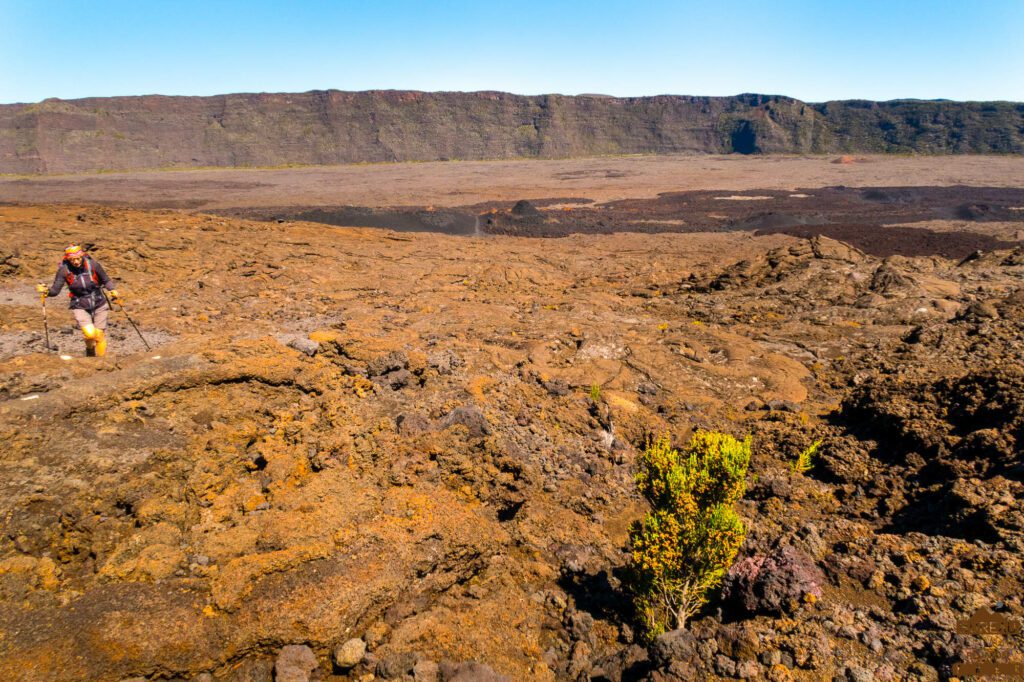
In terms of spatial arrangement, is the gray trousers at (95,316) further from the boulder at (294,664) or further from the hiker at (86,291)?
the boulder at (294,664)

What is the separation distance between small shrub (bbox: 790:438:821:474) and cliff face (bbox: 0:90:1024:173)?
7593cm

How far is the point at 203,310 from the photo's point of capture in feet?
34.5

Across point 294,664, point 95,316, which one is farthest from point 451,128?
point 294,664

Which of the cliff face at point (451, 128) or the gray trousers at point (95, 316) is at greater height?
the cliff face at point (451, 128)

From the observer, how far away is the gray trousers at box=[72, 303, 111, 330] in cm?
691

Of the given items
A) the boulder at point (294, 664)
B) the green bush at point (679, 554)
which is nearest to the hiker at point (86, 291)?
the boulder at point (294, 664)

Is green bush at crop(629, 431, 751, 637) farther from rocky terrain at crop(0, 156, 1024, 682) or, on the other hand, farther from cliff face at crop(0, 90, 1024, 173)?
cliff face at crop(0, 90, 1024, 173)

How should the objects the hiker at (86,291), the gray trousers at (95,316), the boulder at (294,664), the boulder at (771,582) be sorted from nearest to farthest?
the boulder at (294,664), the boulder at (771,582), the hiker at (86,291), the gray trousers at (95,316)

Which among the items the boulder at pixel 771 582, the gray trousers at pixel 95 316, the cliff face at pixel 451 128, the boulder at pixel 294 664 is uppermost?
the cliff face at pixel 451 128

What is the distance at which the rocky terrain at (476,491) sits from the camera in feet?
12.0

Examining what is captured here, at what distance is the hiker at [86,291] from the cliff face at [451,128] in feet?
237

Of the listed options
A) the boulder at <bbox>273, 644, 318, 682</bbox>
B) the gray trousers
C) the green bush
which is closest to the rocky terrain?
the boulder at <bbox>273, 644, 318, 682</bbox>

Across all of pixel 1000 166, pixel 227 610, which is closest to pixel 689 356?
pixel 227 610

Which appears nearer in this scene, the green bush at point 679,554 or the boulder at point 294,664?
the boulder at point 294,664
